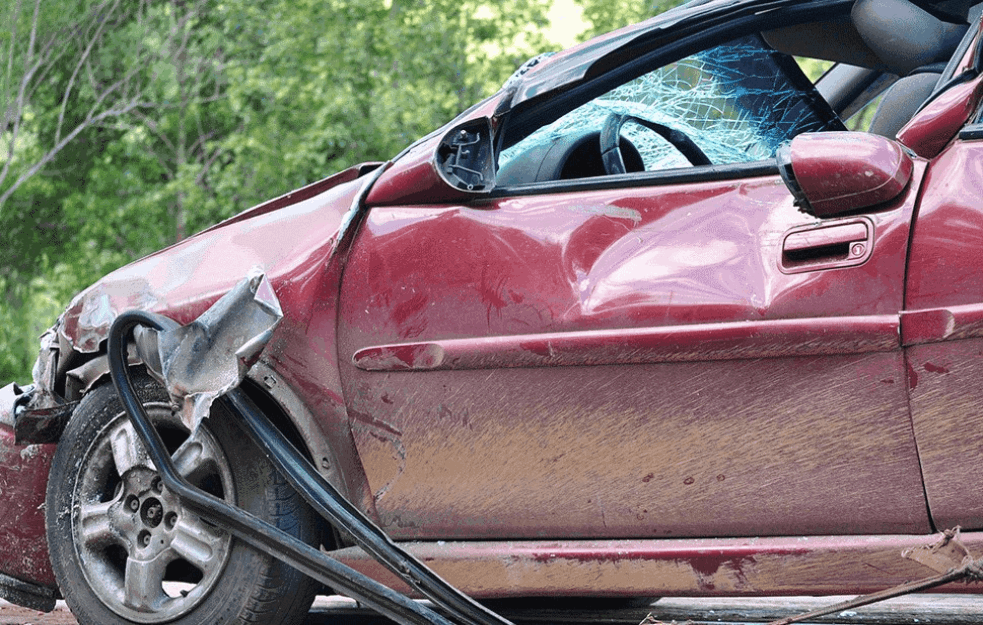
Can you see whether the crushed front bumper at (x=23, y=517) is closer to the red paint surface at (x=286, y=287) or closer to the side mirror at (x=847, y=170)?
the red paint surface at (x=286, y=287)

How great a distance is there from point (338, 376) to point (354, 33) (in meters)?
18.1

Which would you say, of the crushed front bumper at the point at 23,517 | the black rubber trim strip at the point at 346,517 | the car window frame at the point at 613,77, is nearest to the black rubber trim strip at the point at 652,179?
the car window frame at the point at 613,77

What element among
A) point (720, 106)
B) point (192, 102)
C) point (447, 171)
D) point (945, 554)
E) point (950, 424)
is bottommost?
point (192, 102)

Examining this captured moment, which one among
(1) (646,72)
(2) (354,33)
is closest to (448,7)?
(2) (354,33)

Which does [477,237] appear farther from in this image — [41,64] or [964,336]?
[41,64]

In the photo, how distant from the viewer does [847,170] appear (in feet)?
8.19

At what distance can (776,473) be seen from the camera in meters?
2.58

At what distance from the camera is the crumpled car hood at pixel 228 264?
307 cm

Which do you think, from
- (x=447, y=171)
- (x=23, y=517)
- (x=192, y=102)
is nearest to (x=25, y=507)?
(x=23, y=517)

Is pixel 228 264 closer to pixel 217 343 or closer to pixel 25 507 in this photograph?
pixel 217 343

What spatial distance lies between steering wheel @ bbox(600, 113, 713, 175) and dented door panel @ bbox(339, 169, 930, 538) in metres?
0.62

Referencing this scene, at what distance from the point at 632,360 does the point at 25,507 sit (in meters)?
1.94

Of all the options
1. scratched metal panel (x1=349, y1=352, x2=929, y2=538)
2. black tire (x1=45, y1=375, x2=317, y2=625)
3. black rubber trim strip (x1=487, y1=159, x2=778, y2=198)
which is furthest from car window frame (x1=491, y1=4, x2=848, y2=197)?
black tire (x1=45, y1=375, x2=317, y2=625)

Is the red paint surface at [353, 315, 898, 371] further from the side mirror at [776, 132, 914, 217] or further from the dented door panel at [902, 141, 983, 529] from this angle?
the side mirror at [776, 132, 914, 217]
